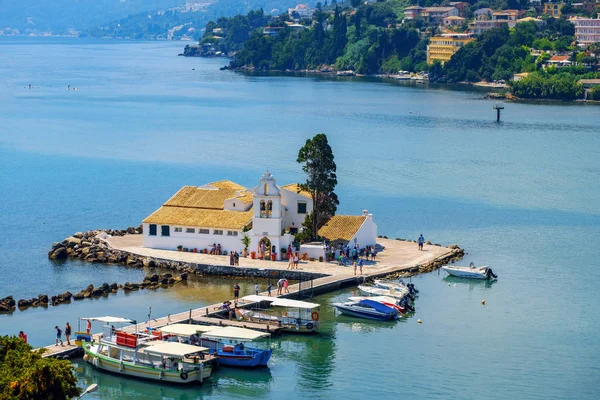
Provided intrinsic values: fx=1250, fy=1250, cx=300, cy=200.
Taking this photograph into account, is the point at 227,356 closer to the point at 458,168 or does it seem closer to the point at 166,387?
the point at 166,387

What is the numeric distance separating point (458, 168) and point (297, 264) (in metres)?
40.3

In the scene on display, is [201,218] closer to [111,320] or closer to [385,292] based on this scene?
[385,292]

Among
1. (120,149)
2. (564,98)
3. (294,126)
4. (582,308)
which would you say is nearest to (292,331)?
(582,308)

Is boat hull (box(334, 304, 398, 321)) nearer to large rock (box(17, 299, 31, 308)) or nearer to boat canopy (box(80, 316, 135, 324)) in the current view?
boat canopy (box(80, 316, 135, 324))

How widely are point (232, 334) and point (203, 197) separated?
17.1 meters

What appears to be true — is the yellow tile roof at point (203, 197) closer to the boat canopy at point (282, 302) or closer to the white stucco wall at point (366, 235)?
the white stucco wall at point (366, 235)

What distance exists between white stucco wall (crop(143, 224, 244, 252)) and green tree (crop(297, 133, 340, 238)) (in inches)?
140

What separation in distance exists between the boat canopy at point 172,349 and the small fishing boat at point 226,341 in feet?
3.16

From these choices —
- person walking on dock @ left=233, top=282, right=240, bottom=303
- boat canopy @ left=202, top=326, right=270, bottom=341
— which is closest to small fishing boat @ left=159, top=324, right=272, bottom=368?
boat canopy @ left=202, top=326, right=270, bottom=341

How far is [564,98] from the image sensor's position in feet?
538

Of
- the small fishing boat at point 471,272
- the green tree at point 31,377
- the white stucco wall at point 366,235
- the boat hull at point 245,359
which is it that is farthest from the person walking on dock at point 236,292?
the green tree at point 31,377

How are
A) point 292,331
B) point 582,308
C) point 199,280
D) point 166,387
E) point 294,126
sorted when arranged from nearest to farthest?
point 166,387 → point 292,331 → point 582,308 → point 199,280 → point 294,126

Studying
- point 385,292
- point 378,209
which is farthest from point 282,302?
point 378,209

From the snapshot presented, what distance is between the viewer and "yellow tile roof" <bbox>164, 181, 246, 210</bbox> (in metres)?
56.0
